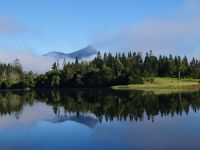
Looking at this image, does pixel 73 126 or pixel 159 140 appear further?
pixel 73 126

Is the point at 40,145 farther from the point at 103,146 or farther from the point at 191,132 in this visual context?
the point at 191,132

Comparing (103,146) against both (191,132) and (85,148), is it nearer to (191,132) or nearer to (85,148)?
(85,148)

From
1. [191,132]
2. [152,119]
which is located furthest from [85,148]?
[152,119]

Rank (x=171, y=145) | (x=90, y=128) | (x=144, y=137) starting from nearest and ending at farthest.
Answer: (x=171, y=145)
(x=144, y=137)
(x=90, y=128)

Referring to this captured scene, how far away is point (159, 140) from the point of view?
3756 centimetres

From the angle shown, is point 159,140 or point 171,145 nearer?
point 171,145

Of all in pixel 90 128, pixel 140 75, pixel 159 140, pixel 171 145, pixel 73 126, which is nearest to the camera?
pixel 171 145

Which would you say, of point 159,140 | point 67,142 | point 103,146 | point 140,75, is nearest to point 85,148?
point 103,146

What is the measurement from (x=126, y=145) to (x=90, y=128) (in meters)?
14.4

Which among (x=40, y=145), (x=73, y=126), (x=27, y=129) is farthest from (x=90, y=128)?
(x=40, y=145)

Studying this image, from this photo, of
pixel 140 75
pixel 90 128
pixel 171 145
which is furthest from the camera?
pixel 140 75

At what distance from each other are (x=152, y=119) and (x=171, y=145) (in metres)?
21.1

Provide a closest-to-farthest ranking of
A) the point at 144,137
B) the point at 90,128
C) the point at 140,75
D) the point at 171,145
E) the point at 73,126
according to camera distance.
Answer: the point at 171,145 → the point at 144,137 → the point at 90,128 → the point at 73,126 → the point at 140,75

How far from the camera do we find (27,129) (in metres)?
52.3
